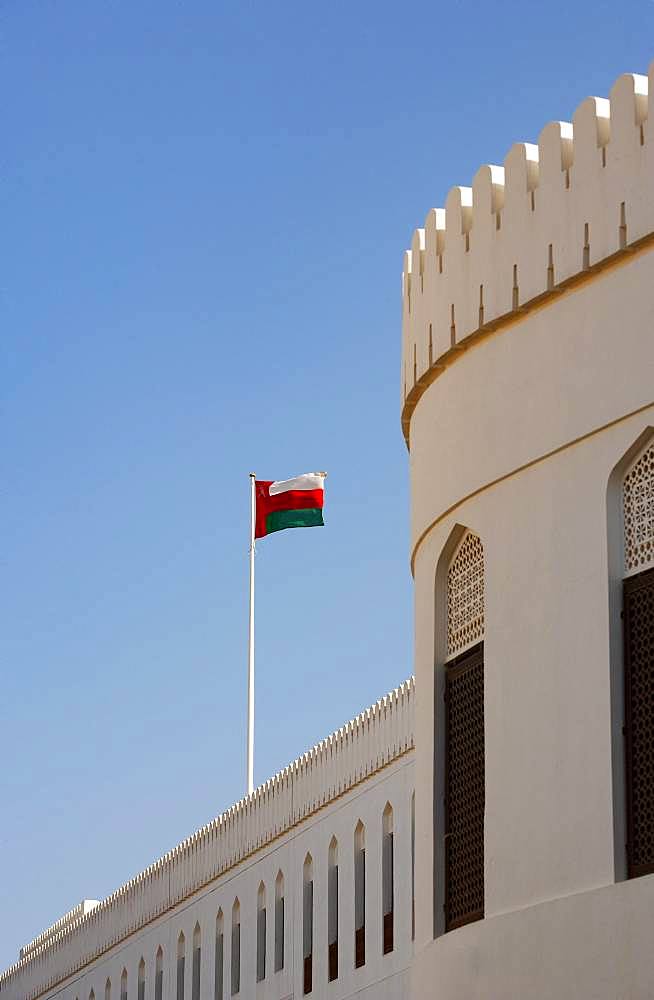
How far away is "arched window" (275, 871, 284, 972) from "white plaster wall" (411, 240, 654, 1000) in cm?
1232

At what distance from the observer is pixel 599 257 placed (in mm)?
9070

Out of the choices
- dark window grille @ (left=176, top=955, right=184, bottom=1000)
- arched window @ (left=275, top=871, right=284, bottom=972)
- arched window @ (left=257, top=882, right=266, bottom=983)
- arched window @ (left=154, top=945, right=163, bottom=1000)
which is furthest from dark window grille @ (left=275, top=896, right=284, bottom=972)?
arched window @ (left=154, top=945, right=163, bottom=1000)

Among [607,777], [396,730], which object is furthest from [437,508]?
[396,730]

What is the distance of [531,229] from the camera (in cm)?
967

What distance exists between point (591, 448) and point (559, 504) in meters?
0.31

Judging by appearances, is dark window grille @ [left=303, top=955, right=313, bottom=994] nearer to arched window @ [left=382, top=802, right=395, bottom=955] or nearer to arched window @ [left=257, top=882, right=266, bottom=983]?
arched window @ [left=257, top=882, right=266, bottom=983]

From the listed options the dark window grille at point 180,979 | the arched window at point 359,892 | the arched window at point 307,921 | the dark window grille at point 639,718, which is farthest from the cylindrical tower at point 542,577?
the dark window grille at point 180,979

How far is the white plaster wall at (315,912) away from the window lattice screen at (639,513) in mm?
9988

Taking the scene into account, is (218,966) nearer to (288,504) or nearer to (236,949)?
(236,949)

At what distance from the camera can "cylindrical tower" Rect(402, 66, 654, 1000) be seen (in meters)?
8.62

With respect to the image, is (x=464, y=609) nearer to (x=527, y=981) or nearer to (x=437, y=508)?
(x=437, y=508)

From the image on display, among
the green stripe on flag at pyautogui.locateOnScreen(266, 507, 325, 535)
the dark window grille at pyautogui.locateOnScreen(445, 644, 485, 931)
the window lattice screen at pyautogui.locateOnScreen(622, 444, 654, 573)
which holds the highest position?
the green stripe on flag at pyautogui.locateOnScreen(266, 507, 325, 535)

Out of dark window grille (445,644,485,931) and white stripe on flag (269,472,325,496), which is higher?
white stripe on flag (269,472,325,496)

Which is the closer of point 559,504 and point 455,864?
point 559,504
